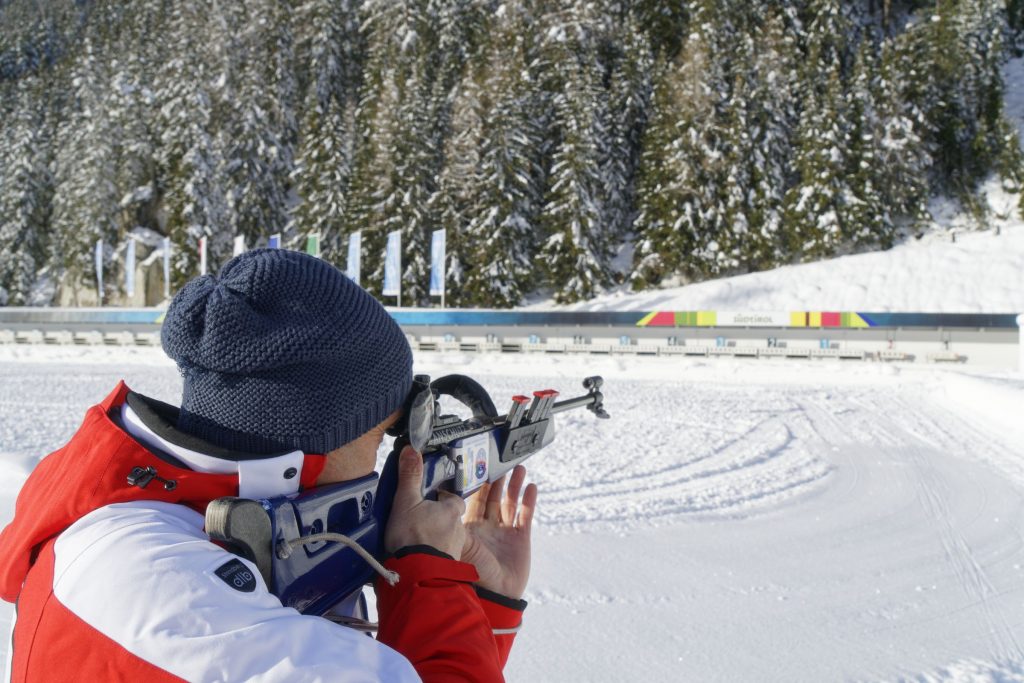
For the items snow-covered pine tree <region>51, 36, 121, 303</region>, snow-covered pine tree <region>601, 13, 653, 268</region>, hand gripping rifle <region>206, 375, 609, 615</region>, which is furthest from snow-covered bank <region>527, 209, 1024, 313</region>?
snow-covered pine tree <region>51, 36, 121, 303</region>

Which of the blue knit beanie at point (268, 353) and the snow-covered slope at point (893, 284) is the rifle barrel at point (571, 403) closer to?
the blue knit beanie at point (268, 353)

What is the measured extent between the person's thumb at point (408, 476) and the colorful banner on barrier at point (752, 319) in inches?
977

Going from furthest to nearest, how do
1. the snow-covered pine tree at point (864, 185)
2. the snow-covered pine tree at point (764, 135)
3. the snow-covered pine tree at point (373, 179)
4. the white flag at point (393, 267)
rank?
the snow-covered pine tree at point (373, 179), the snow-covered pine tree at point (764, 135), the snow-covered pine tree at point (864, 185), the white flag at point (393, 267)

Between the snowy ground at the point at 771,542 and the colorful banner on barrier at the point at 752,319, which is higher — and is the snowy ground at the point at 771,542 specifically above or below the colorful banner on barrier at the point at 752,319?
below

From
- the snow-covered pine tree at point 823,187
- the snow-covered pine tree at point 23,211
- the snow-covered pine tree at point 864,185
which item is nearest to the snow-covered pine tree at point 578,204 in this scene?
the snow-covered pine tree at point 823,187

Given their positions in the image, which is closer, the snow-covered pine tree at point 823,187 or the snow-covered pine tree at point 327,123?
the snow-covered pine tree at point 823,187

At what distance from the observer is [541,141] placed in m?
41.0

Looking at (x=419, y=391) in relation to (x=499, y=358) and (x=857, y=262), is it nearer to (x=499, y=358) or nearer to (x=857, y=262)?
(x=499, y=358)

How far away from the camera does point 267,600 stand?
901mm

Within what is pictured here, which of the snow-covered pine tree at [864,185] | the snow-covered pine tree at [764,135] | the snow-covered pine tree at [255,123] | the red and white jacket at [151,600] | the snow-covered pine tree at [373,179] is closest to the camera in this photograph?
the red and white jacket at [151,600]

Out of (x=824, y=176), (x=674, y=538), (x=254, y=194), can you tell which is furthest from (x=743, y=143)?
(x=674, y=538)

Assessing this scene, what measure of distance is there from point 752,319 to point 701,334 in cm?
185

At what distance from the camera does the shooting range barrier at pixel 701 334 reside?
2214 centimetres

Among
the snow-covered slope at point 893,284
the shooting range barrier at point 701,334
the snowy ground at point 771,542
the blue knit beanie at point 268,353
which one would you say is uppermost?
the snow-covered slope at point 893,284
